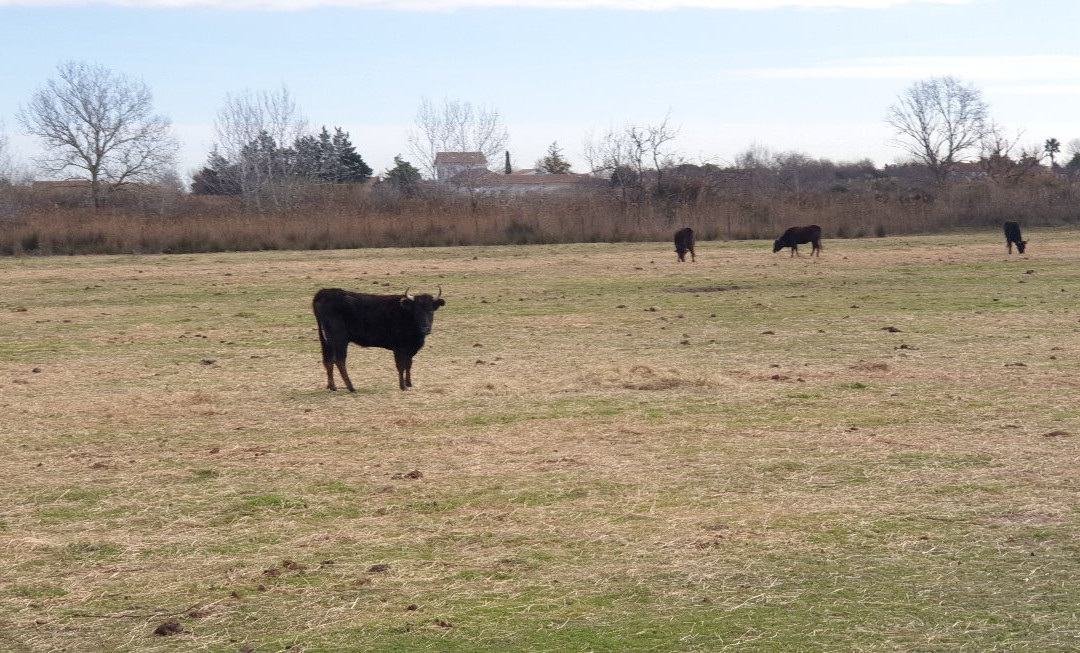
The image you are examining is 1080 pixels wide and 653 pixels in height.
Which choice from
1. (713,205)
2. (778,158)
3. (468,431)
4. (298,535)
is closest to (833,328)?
(468,431)

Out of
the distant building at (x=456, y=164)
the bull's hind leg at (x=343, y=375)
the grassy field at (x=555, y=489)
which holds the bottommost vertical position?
the grassy field at (x=555, y=489)

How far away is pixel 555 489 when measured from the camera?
809 cm

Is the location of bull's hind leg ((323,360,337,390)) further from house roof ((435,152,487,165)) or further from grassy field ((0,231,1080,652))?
house roof ((435,152,487,165))

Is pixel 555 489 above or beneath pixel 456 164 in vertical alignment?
beneath

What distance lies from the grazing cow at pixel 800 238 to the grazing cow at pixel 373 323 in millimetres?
24126

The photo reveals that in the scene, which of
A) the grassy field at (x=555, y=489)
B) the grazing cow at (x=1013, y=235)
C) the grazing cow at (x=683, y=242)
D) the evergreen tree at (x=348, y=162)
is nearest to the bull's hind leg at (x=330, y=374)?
the grassy field at (x=555, y=489)

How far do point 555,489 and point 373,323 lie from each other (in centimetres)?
558

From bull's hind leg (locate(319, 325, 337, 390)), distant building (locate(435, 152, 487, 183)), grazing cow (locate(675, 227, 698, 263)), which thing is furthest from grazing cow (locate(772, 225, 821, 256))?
distant building (locate(435, 152, 487, 183))

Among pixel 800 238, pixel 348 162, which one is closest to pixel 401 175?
pixel 348 162

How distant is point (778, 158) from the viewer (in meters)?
112

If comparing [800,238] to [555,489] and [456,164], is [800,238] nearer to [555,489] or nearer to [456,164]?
Answer: [555,489]

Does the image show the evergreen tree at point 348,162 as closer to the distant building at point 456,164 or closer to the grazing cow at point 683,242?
the distant building at point 456,164

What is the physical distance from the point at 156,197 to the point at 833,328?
199ft

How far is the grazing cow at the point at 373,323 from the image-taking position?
12.9 metres
